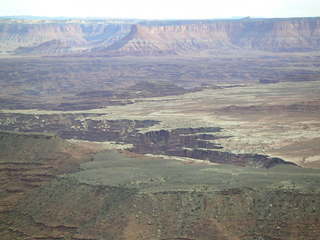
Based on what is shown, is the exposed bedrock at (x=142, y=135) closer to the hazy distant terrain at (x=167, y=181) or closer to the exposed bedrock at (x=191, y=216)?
the hazy distant terrain at (x=167, y=181)

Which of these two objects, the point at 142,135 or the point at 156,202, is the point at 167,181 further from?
the point at 142,135

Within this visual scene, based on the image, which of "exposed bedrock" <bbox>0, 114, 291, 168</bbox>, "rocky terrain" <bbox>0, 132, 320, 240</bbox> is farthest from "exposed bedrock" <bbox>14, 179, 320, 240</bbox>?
"exposed bedrock" <bbox>0, 114, 291, 168</bbox>

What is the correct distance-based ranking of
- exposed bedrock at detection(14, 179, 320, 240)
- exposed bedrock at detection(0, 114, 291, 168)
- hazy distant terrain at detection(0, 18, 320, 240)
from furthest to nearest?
exposed bedrock at detection(0, 114, 291, 168) → hazy distant terrain at detection(0, 18, 320, 240) → exposed bedrock at detection(14, 179, 320, 240)

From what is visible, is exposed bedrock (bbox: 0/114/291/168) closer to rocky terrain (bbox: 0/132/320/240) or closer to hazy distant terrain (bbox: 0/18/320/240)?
hazy distant terrain (bbox: 0/18/320/240)

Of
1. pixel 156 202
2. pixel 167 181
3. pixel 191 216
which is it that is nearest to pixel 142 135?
pixel 167 181

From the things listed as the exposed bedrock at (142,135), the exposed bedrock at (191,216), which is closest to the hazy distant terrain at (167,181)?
the exposed bedrock at (191,216)

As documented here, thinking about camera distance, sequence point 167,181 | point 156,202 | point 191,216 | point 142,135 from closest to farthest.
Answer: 1. point 191,216
2. point 156,202
3. point 167,181
4. point 142,135

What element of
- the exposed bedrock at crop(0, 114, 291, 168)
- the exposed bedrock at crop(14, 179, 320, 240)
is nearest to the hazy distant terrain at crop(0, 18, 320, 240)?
the exposed bedrock at crop(14, 179, 320, 240)

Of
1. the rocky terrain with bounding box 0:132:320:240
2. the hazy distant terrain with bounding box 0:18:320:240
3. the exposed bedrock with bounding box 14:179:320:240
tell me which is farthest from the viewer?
the hazy distant terrain with bounding box 0:18:320:240

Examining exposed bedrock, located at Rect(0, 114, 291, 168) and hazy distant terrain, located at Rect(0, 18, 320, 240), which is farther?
exposed bedrock, located at Rect(0, 114, 291, 168)

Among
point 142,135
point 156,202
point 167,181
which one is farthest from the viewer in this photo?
point 142,135

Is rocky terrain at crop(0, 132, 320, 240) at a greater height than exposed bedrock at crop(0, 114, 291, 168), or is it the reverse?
rocky terrain at crop(0, 132, 320, 240)
